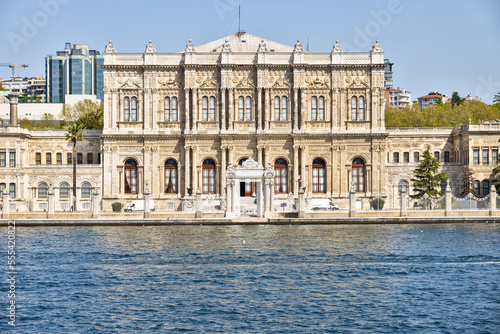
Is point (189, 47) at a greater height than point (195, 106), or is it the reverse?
point (189, 47)

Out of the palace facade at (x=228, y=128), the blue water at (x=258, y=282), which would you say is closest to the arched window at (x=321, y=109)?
the palace facade at (x=228, y=128)

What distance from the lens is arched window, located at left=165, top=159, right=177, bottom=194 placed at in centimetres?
7031

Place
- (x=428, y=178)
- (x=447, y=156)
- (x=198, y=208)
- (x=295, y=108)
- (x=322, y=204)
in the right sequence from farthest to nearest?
1. (x=447, y=156)
2. (x=295, y=108)
3. (x=428, y=178)
4. (x=322, y=204)
5. (x=198, y=208)

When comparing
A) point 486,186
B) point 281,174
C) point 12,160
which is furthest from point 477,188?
point 12,160

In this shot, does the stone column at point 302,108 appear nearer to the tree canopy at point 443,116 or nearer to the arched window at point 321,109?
the arched window at point 321,109

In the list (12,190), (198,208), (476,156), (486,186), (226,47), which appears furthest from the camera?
(476,156)

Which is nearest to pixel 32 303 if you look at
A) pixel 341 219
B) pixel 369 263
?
pixel 369 263

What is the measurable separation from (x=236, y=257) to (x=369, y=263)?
689 centimetres

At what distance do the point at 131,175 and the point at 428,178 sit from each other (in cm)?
2691

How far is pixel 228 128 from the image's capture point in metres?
69.7

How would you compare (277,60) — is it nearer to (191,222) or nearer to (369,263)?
(191,222)

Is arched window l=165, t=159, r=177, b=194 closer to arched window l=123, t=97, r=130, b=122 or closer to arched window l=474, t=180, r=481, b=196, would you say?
arched window l=123, t=97, r=130, b=122

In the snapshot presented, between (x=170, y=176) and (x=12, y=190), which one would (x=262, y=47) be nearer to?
(x=170, y=176)

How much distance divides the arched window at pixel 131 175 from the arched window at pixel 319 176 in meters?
16.6
